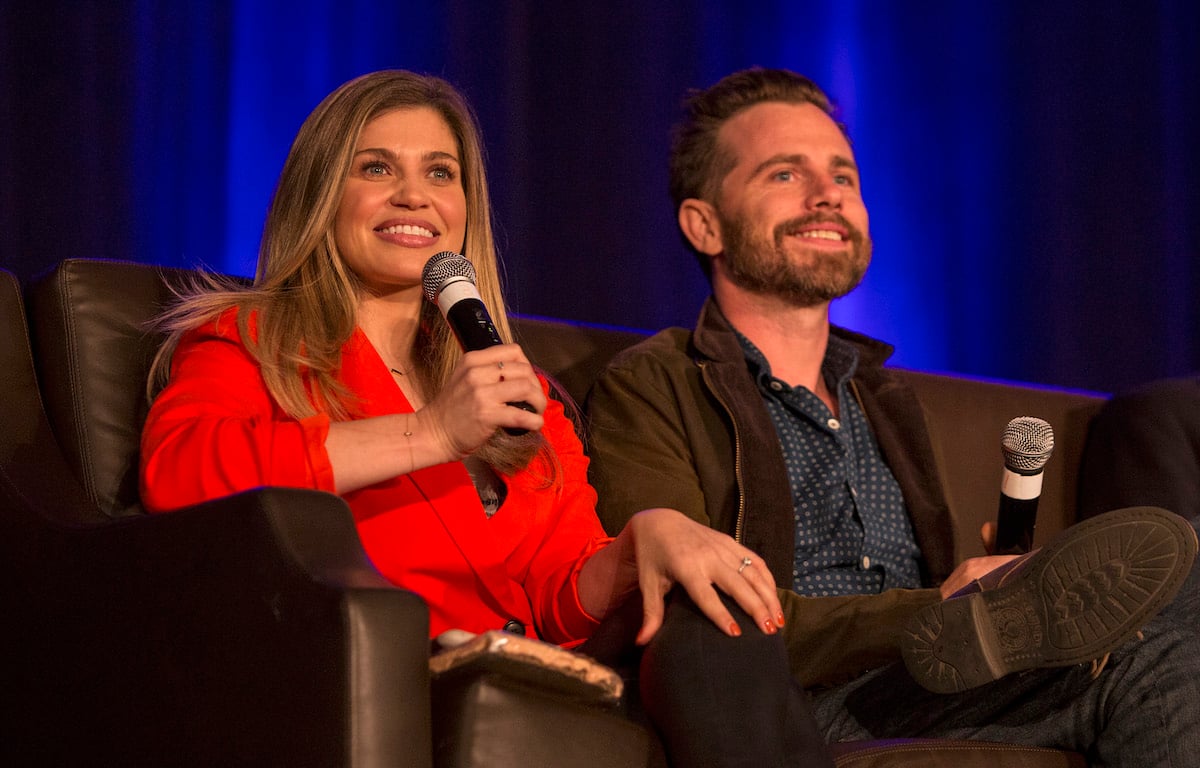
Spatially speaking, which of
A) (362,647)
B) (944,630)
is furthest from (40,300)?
(944,630)

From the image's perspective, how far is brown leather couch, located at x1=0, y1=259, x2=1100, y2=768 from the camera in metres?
0.98

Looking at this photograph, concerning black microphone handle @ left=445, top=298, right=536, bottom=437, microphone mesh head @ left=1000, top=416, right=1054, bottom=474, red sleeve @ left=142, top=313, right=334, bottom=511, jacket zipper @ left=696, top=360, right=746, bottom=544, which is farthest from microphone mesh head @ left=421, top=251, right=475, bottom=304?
microphone mesh head @ left=1000, top=416, right=1054, bottom=474

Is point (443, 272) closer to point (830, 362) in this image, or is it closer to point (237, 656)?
point (237, 656)

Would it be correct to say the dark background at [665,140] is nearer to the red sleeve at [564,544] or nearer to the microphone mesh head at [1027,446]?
the red sleeve at [564,544]

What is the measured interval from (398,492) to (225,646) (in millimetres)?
424

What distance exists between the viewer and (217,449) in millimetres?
1258

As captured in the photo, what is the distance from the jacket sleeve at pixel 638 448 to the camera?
67.2 inches

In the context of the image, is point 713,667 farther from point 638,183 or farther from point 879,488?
point 638,183

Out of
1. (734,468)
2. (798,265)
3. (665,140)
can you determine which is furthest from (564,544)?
(665,140)

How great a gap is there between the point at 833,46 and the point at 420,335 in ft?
6.18

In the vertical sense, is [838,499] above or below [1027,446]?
below

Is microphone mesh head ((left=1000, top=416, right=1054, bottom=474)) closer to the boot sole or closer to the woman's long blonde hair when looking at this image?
the boot sole

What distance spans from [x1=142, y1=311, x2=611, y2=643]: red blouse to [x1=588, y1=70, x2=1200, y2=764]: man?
189mm

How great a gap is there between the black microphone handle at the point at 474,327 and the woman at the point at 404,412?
0.07 ft
